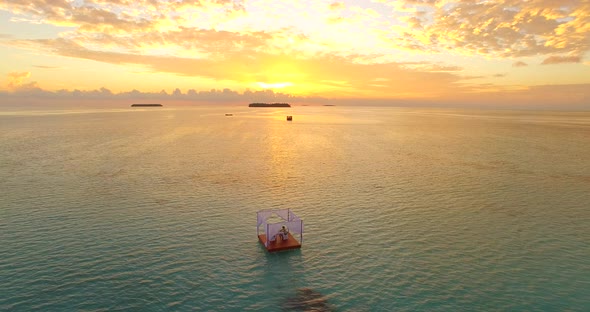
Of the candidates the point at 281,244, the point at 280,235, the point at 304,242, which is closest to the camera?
the point at 281,244

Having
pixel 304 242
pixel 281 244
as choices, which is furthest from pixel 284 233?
pixel 304 242

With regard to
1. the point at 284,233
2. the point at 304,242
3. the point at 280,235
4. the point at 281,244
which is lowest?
the point at 304,242

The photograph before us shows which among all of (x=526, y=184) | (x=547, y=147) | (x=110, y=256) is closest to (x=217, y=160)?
(x=110, y=256)

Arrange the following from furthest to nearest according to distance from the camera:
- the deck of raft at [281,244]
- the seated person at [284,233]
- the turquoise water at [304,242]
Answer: the seated person at [284,233], the deck of raft at [281,244], the turquoise water at [304,242]

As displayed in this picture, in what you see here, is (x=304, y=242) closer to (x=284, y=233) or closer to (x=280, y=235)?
(x=284, y=233)

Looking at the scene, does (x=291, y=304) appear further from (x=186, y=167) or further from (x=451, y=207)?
(x=186, y=167)

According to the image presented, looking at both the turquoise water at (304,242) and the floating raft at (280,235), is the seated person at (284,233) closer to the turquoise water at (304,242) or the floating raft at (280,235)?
the floating raft at (280,235)

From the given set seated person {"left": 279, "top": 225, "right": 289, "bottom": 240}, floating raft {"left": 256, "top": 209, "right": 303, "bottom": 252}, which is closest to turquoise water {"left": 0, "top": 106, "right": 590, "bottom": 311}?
floating raft {"left": 256, "top": 209, "right": 303, "bottom": 252}

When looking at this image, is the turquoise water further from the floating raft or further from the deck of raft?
the floating raft

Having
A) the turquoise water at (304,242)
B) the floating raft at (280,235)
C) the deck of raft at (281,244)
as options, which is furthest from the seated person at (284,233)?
the turquoise water at (304,242)

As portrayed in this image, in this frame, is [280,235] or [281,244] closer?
[281,244]

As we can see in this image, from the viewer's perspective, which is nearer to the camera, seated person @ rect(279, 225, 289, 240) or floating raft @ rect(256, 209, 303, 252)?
floating raft @ rect(256, 209, 303, 252)

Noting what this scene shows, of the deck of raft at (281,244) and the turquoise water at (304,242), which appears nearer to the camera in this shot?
the turquoise water at (304,242)
